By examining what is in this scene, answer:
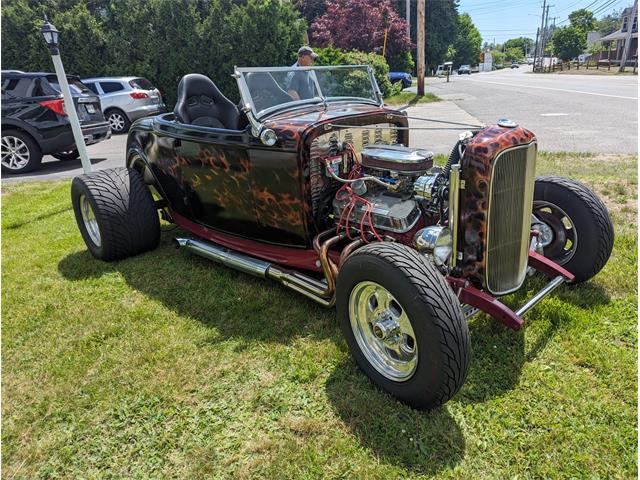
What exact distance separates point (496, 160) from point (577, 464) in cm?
149

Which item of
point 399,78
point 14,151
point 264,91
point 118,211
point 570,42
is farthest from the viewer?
point 570,42

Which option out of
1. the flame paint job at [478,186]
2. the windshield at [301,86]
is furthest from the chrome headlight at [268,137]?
the flame paint job at [478,186]

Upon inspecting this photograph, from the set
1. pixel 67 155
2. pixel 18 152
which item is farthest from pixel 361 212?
pixel 67 155

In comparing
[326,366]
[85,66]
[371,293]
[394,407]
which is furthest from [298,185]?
[85,66]

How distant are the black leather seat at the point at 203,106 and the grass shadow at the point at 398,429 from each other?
3037mm

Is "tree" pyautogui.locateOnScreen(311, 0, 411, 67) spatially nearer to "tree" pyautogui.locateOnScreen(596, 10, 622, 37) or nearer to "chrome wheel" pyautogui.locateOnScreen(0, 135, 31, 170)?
"chrome wheel" pyautogui.locateOnScreen(0, 135, 31, 170)

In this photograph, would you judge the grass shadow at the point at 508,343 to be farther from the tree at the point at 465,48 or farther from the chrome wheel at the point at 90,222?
the tree at the point at 465,48

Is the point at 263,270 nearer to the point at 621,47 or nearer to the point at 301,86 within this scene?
the point at 301,86

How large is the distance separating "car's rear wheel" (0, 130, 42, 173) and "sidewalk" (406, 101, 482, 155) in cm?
738

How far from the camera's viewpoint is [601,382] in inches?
100

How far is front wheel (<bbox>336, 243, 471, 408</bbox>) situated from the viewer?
7.29 ft

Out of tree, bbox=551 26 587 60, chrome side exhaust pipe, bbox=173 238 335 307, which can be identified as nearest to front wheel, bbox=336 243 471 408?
chrome side exhaust pipe, bbox=173 238 335 307

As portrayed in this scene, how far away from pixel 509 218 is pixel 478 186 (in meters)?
0.32

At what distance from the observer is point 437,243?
2807mm
